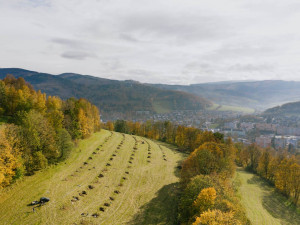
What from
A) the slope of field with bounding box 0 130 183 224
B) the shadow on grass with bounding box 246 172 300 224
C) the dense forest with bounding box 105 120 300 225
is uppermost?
the dense forest with bounding box 105 120 300 225

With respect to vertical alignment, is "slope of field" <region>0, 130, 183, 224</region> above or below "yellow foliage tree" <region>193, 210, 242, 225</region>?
below

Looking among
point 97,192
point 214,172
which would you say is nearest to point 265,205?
point 214,172

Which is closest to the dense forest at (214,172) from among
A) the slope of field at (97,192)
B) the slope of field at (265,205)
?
the slope of field at (265,205)

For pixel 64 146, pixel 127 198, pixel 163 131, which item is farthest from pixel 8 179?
pixel 163 131

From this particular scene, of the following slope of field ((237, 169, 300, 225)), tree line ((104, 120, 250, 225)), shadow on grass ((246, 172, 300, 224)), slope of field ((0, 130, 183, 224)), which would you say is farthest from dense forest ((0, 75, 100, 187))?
shadow on grass ((246, 172, 300, 224))

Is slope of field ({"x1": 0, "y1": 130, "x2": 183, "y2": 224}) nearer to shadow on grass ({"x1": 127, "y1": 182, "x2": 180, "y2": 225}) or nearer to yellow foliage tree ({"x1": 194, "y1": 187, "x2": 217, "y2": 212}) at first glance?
shadow on grass ({"x1": 127, "y1": 182, "x2": 180, "y2": 225})

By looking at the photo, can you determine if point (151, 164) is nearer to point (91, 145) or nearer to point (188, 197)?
point (91, 145)

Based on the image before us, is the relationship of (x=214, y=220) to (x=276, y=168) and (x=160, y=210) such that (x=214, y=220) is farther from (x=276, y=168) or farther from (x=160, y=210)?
(x=276, y=168)
